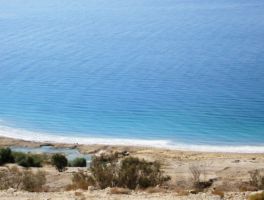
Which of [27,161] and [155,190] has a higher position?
[27,161]

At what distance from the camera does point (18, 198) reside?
1403 cm

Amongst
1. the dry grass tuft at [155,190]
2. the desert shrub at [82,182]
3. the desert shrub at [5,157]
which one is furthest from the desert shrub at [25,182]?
the desert shrub at [5,157]

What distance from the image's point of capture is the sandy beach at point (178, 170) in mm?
14391

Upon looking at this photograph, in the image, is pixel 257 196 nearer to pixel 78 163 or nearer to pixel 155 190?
pixel 155 190

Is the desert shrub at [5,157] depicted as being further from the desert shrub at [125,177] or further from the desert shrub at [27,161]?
the desert shrub at [125,177]

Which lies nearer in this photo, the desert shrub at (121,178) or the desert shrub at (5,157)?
the desert shrub at (121,178)

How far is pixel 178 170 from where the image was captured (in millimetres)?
23984

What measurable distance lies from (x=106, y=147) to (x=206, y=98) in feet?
43.7

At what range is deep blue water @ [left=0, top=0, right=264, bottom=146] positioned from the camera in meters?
41.1

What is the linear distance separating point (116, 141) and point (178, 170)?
14.2 m

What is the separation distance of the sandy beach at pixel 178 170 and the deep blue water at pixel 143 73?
396 centimetres

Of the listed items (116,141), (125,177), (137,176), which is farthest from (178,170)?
(116,141)

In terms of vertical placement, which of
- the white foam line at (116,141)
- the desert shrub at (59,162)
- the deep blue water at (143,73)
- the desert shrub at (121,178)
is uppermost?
the deep blue water at (143,73)

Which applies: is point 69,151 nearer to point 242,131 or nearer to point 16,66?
point 242,131
